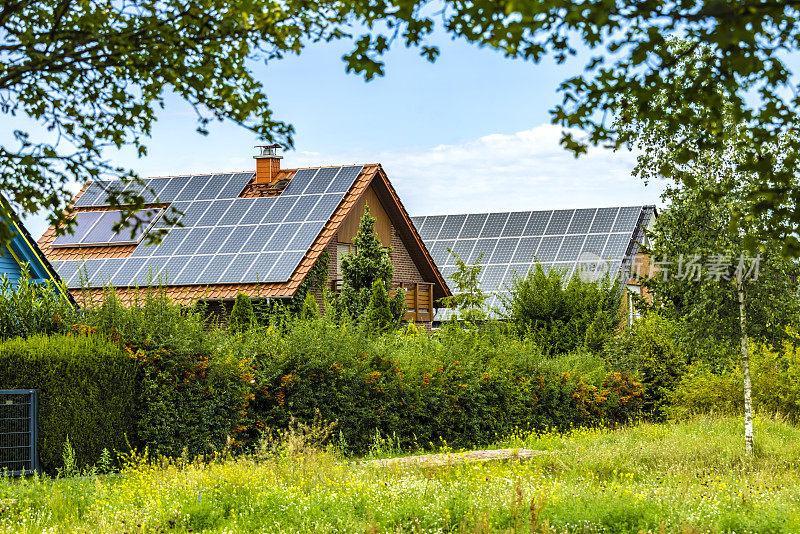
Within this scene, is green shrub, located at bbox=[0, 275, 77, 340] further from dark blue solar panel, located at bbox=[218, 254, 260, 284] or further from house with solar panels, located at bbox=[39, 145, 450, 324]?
dark blue solar panel, located at bbox=[218, 254, 260, 284]

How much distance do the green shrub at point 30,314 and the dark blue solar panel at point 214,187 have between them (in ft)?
51.7

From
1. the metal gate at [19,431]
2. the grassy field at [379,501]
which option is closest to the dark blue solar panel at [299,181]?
the metal gate at [19,431]

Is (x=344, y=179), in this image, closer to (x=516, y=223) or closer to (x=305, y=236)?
(x=305, y=236)

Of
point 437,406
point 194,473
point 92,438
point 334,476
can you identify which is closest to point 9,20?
point 194,473

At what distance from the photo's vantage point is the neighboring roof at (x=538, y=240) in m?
35.6

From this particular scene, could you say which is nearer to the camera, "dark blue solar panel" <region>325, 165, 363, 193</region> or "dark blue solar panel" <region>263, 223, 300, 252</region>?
"dark blue solar panel" <region>263, 223, 300, 252</region>

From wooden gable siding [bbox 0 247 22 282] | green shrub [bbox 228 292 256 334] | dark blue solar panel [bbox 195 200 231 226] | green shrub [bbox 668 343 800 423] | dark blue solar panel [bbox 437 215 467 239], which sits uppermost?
dark blue solar panel [bbox 437 215 467 239]

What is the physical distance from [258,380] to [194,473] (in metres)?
3.97

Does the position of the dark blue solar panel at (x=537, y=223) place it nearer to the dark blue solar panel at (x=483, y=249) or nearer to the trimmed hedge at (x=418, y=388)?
the dark blue solar panel at (x=483, y=249)

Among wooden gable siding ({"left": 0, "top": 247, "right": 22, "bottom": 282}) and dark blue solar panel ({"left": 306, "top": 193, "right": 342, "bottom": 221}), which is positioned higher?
dark blue solar panel ({"left": 306, "top": 193, "right": 342, "bottom": 221})

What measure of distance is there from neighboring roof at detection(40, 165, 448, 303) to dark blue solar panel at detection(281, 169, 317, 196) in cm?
3

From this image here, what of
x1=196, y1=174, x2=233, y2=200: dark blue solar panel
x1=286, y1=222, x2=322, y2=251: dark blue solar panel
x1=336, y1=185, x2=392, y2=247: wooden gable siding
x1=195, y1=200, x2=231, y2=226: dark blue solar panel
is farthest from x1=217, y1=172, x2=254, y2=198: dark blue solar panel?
x1=286, y1=222, x2=322, y2=251: dark blue solar panel

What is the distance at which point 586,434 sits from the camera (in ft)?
57.5

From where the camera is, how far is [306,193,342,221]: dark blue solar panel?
25609 millimetres
